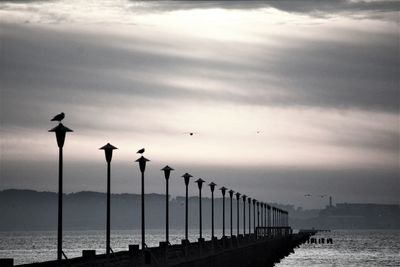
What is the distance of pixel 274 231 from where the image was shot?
18600 cm

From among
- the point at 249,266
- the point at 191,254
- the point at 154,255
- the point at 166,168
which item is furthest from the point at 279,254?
the point at 154,255

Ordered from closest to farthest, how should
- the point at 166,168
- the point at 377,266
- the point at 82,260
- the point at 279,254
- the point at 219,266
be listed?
1. the point at 82,260
2. the point at 219,266
3. the point at 166,168
4. the point at 377,266
5. the point at 279,254

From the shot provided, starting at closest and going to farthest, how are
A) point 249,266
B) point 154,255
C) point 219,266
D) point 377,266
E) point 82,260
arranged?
point 82,260
point 154,255
point 219,266
point 249,266
point 377,266

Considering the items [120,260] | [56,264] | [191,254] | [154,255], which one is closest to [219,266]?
[191,254]

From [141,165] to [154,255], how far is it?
11.0m

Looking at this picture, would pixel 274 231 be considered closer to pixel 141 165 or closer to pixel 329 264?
pixel 329 264

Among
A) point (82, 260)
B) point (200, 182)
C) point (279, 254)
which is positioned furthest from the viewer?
point (279, 254)

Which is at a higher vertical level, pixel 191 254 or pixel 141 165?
pixel 141 165

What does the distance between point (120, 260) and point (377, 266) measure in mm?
90304

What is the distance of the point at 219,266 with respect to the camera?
58125mm

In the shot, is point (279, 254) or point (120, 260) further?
point (279, 254)

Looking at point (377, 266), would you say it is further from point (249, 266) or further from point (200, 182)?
point (200, 182)

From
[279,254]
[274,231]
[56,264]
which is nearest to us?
[56,264]

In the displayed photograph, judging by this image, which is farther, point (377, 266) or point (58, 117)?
point (377, 266)
